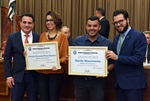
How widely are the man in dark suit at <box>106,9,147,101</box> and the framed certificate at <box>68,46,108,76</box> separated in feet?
0.37

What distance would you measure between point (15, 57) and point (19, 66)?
0.11 meters

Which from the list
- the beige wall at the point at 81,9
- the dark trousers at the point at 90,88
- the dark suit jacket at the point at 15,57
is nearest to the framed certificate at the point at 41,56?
the dark suit jacket at the point at 15,57

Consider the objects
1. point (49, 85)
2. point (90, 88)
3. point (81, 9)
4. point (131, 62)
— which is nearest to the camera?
point (131, 62)

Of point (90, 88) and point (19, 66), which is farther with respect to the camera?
point (19, 66)

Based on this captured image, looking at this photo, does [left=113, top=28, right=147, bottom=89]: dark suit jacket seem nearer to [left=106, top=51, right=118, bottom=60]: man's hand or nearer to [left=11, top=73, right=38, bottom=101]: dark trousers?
[left=106, top=51, right=118, bottom=60]: man's hand

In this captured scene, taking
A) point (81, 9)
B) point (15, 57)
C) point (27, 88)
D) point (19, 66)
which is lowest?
point (27, 88)

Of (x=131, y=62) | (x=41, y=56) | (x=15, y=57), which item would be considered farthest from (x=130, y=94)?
(x=15, y=57)

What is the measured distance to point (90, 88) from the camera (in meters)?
2.89

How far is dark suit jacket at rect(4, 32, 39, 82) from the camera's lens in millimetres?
3078

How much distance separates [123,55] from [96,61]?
31cm

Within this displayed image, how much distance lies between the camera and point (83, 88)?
114 inches

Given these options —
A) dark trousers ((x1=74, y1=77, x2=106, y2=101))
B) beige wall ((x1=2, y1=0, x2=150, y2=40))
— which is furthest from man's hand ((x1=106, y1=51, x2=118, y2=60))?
beige wall ((x1=2, y1=0, x2=150, y2=40))

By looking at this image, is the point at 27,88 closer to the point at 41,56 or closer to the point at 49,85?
the point at 49,85

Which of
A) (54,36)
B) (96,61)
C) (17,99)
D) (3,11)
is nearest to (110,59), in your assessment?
(96,61)
